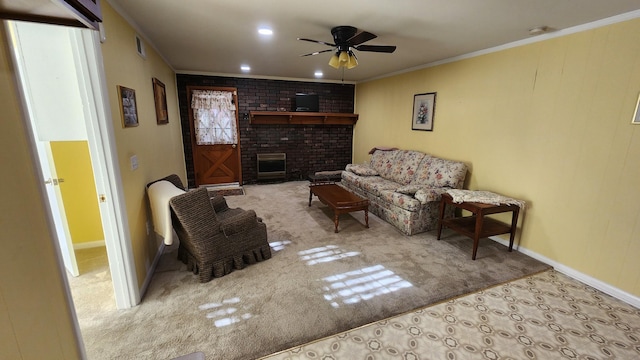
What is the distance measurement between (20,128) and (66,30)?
1.19m

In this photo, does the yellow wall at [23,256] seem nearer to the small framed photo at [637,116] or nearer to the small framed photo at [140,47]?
the small framed photo at [140,47]

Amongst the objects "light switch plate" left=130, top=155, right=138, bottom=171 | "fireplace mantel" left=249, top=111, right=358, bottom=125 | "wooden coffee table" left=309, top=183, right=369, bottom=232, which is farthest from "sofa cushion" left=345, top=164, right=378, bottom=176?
"light switch plate" left=130, top=155, right=138, bottom=171

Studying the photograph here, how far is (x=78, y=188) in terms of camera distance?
2.85 meters

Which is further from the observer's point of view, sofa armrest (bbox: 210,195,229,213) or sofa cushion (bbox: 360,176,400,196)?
sofa cushion (bbox: 360,176,400,196)

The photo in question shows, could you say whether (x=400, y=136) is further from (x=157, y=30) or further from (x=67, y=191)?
(x=67, y=191)

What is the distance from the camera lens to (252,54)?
12.5ft

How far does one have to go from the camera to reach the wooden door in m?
5.61

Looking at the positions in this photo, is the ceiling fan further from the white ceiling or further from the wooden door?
the wooden door

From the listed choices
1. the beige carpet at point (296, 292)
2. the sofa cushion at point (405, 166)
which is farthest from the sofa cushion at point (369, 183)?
the beige carpet at point (296, 292)

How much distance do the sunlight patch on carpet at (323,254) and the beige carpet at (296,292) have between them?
0.01 meters

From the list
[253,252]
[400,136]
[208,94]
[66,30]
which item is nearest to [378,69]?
[400,136]

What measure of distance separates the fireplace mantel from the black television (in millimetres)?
115

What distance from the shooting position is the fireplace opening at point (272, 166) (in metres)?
5.99

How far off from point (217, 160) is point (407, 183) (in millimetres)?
4003
